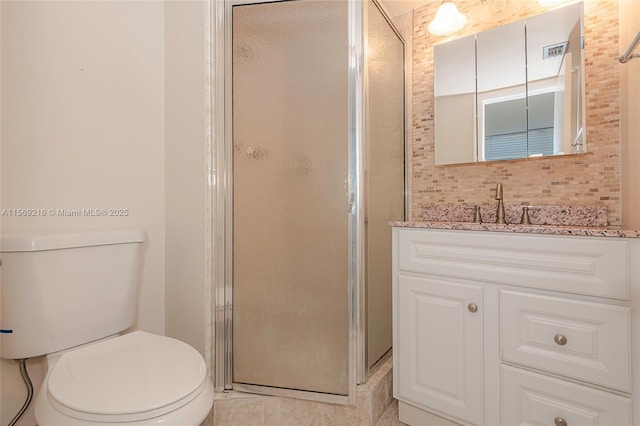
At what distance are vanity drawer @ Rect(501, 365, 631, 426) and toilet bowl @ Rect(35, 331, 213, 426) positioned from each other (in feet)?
3.17

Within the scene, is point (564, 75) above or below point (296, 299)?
above

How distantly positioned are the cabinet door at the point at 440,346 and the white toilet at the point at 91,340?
0.77 meters

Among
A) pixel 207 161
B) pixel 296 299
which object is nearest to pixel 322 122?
pixel 207 161

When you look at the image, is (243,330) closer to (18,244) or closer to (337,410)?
(337,410)

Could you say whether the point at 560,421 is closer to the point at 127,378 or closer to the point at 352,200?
the point at 352,200

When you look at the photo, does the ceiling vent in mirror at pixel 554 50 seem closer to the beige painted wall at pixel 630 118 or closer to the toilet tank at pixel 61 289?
the beige painted wall at pixel 630 118

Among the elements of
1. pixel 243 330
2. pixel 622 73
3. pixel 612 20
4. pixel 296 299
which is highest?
pixel 612 20

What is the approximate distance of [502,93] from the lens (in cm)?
145

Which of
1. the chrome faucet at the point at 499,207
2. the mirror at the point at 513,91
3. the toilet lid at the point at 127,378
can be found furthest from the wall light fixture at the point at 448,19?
the toilet lid at the point at 127,378

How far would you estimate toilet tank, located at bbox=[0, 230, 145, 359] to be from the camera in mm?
983

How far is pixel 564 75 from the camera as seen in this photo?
4.27ft

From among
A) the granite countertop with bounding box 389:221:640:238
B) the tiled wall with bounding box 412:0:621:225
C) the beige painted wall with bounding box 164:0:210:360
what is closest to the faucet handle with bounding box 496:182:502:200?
the tiled wall with bounding box 412:0:621:225

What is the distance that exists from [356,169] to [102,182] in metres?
1.09

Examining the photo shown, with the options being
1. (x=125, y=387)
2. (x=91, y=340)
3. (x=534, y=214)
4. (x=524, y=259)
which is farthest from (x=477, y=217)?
(x=91, y=340)
